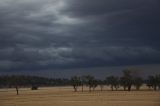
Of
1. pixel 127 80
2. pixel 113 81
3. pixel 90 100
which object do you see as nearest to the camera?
pixel 90 100

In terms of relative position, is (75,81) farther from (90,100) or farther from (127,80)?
(90,100)

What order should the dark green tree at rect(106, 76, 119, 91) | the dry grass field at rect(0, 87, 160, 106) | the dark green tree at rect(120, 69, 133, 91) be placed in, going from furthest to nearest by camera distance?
1. the dark green tree at rect(106, 76, 119, 91)
2. the dark green tree at rect(120, 69, 133, 91)
3. the dry grass field at rect(0, 87, 160, 106)

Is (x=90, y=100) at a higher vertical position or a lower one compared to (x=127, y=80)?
lower

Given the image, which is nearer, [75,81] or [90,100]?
[90,100]

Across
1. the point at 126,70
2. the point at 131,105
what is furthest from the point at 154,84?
the point at 131,105

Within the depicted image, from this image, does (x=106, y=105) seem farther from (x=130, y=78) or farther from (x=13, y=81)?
(x=13, y=81)

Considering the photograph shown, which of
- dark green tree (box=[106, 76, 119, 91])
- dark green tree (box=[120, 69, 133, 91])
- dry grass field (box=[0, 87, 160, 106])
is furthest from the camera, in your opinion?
dark green tree (box=[106, 76, 119, 91])

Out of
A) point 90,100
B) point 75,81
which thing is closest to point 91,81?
point 75,81

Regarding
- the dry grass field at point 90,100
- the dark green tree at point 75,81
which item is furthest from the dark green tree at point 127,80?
the dry grass field at point 90,100

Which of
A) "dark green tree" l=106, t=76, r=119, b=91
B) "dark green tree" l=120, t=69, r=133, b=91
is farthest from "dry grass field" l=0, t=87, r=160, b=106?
"dark green tree" l=106, t=76, r=119, b=91

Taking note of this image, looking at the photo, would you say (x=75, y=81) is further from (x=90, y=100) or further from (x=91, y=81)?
(x=90, y=100)

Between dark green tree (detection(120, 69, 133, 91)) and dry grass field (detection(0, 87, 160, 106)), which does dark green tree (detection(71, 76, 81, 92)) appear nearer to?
dark green tree (detection(120, 69, 133, 91))

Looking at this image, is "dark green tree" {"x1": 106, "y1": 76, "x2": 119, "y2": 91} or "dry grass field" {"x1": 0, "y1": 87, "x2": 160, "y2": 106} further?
"dark green tree" {"x1": 106, "y1": 76, "x2": 119, "y2": 91}

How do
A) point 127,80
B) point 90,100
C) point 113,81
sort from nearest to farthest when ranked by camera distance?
point 90,100
point 127,80
point 113,81
